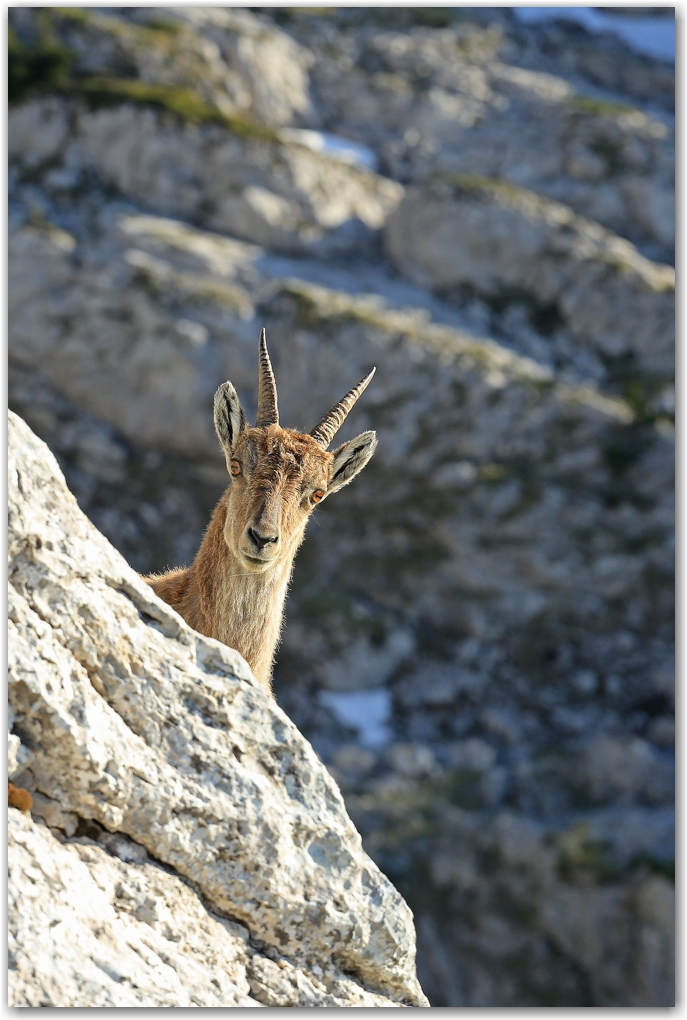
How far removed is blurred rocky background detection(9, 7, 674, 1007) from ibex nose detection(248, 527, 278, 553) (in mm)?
26293

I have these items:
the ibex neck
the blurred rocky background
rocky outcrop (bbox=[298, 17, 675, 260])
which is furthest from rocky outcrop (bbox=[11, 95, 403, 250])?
the ibex neck

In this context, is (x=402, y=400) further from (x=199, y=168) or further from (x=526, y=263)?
(x=199, y=168)

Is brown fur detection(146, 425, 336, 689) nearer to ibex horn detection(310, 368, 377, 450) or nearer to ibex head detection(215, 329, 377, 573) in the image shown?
ibex head detection(215, 329, 377, 573)

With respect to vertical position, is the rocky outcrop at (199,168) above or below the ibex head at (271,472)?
above

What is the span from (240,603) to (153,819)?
129 inches

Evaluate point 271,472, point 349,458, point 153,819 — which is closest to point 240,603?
point 271,472

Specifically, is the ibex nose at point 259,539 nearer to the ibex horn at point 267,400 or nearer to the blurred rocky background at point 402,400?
the ibex horn at point 267,400

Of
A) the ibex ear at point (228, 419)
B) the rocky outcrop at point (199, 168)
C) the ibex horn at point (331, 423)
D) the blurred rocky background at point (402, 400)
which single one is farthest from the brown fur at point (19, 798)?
the rocky outcrop at point (199, 168)

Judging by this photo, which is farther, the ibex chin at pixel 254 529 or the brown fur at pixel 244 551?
the brown fur at pixel 244 551

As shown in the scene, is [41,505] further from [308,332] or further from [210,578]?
[308,332]

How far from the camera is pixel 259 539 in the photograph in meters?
8.24

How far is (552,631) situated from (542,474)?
627 cm

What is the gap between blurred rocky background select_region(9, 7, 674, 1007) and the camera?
36469 mm

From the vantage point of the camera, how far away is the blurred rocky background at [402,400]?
120 feet
